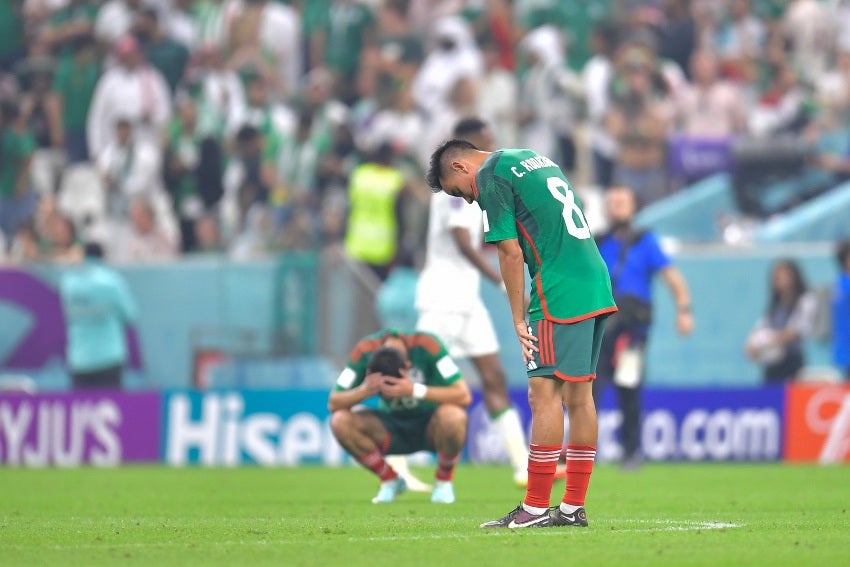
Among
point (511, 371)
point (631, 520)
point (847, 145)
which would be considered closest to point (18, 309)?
point (511, 371)

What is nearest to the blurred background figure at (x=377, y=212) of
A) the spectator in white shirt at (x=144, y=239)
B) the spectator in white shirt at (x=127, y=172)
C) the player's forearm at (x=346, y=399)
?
the spectator in white shirt at (x=144, y=239)

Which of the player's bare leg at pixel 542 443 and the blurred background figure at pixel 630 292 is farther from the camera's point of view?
the blurred background figure at pixel 630 292

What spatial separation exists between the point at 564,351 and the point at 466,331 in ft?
14.1

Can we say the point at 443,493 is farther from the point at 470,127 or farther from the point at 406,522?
the point at 470,127

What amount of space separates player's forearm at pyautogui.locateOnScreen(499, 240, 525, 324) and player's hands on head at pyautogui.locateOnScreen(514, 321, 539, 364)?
4 centimetres

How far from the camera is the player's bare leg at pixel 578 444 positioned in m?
9.21

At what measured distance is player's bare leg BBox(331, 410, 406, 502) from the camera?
11969mm

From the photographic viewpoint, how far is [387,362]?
11461mm

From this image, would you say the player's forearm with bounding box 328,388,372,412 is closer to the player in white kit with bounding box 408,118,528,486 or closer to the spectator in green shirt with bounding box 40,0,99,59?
the player in white kit with bounding box 408,118,528,486

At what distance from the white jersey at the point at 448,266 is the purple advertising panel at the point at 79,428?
6.92 meters

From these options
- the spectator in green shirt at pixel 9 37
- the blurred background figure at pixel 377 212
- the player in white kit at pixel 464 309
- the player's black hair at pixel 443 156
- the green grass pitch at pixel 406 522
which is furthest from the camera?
the spectator in green shirt at pixel 9 37

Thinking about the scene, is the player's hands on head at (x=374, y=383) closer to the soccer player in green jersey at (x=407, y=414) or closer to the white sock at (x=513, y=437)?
the soccer player in green jersey at (x=407, y=414)

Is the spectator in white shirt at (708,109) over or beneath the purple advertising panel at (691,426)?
over

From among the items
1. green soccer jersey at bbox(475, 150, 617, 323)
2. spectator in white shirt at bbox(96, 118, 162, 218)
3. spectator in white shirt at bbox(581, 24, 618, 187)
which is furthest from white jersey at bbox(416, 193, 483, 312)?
spectator in white shirt at bbox(96, 118, 162, 218)
